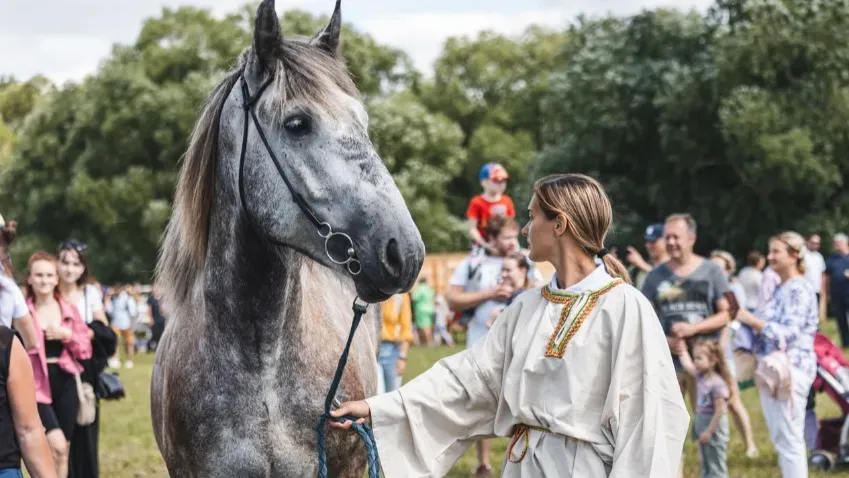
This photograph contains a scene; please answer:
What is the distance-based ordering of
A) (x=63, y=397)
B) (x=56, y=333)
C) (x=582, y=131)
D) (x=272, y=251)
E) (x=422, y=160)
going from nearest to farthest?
(x=272, y=251)
(x=56, y=333)
(x=63, y=397)
(x=582, y=131)
(x=422, y=160)

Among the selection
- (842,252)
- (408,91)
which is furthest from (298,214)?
(408,91)

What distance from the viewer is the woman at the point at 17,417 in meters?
3.99

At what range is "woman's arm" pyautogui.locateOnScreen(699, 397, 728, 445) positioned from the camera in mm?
7827

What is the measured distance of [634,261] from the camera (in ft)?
36.3

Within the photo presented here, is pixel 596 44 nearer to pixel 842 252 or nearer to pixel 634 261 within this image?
pixel 842 252

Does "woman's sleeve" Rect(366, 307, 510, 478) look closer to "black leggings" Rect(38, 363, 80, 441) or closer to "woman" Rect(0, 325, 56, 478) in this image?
"woman" Rect(0, 325, 56, 478)

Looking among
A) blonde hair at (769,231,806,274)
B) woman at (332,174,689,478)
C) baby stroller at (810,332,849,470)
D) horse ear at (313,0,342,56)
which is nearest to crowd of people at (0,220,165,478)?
horse ear at (313,0,342,56)

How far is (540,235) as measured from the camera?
3926 mm

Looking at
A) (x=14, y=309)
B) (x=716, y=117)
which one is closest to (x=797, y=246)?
(x=14, y=309)

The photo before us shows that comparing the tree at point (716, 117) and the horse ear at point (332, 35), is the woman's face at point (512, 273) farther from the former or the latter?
the tree at point (716, 117)

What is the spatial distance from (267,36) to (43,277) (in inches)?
174

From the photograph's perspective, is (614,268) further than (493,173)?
No

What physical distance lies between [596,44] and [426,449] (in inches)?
1491

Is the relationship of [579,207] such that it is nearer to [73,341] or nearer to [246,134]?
[246,134]
